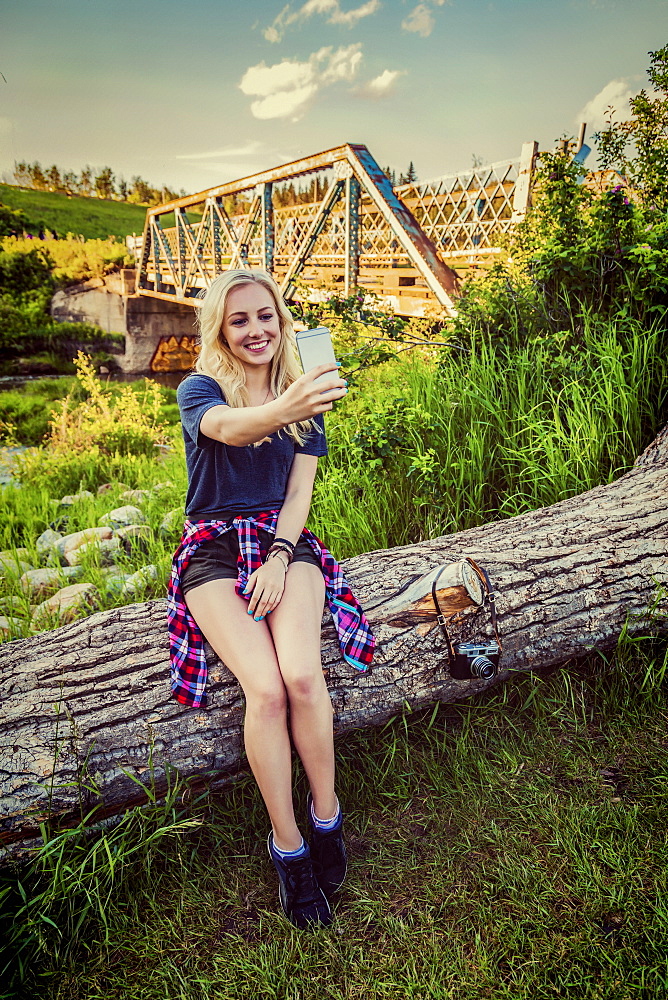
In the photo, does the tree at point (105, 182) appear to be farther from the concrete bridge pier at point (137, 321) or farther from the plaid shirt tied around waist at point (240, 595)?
the plaid shirt tied around waist at point (240, 595)

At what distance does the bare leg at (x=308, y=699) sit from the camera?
1.42m

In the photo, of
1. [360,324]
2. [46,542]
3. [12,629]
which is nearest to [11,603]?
[12,629]

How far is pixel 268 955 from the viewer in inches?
52.9

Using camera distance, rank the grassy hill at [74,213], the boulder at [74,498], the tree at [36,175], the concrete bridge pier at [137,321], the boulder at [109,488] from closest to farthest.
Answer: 1. the boulder at [74,498]
2. the boulder at [109,488]
3. the tree at [36,175]
4. the concrete bridge pier at [137,321]
5. the grassy hill at [74,213]

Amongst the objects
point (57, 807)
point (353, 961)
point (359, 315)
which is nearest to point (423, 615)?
point (353, 961)

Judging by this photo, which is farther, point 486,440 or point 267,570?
point 486,440

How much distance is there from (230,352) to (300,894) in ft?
4.95

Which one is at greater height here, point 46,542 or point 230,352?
point 230,352

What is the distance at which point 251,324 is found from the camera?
1682mm

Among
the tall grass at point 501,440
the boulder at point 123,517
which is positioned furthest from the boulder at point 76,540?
the tall grass at point 501,440

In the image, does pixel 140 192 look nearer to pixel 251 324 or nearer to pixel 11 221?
pixel 11 221

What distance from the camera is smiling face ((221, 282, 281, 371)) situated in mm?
1677

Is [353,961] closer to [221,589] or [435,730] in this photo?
[435,730]

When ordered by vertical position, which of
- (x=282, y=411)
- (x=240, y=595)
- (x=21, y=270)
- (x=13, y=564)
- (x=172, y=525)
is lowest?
(x=13, y=564)
